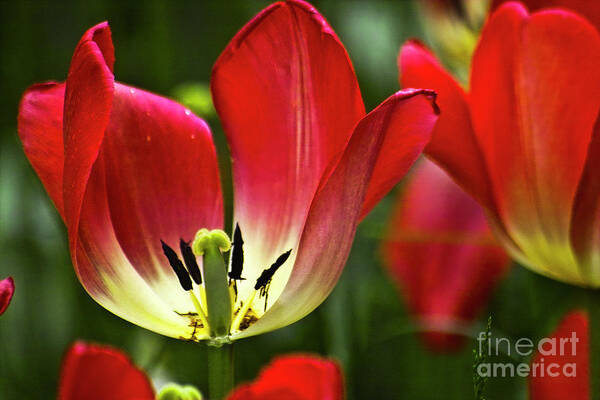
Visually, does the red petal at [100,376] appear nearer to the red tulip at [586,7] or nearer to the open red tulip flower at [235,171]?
the open red tulip flower at [235,171]

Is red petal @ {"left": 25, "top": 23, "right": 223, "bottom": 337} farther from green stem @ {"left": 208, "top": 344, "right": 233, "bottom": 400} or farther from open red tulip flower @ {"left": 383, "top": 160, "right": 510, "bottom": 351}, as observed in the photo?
open red tulip flower @ {"left": 383, "top": 160, "right": 510, "bottom": 351}

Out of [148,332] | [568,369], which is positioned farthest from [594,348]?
[148,332]

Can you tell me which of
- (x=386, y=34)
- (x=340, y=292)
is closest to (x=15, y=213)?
(x=340, y=292)

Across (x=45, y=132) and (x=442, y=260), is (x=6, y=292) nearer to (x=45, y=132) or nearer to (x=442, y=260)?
(x=45, y=132)

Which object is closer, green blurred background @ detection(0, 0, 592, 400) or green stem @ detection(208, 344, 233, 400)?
green stem @ detection(208, 344, 233, 400)

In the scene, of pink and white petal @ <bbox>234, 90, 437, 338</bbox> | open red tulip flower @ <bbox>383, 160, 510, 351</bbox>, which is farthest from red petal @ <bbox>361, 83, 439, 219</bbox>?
open red tulip flower @ <bbox>383, 160, 510, 351</bbox>

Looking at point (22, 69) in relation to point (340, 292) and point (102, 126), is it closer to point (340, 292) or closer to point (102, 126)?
point (340, 292)

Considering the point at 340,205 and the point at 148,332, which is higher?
the point at 340,205

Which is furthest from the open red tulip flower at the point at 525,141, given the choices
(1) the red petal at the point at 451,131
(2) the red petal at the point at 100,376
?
(2) the red petal at the point at 100,376
